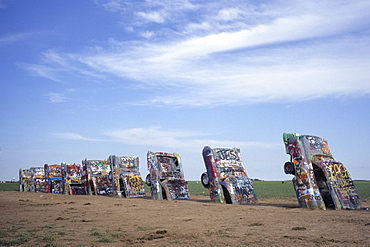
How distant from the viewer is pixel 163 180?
23.4 meters

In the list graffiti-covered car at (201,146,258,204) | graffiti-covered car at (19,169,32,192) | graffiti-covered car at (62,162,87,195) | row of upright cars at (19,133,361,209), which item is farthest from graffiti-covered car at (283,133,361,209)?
graffiti-covered car at (19,169,32,192)

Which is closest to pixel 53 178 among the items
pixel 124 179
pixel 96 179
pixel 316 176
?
pixel 96 179

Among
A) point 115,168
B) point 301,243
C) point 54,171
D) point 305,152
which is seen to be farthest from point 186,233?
point 54,171

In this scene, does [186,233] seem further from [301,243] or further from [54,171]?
[54,171]

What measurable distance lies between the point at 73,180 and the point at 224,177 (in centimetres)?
1676

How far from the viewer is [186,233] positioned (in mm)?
9508

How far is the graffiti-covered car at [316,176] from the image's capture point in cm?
1577

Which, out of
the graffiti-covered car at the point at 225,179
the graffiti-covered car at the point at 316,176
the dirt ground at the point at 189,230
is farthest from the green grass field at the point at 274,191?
the dirt ground at the point at 189,230

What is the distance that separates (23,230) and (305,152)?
11841 millimetres

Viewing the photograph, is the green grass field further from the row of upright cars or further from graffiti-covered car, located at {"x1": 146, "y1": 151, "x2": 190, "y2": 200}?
the row of upright cars

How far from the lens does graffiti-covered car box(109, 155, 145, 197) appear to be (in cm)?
2700

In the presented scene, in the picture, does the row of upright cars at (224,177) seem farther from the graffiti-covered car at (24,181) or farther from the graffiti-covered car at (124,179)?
the graffiti-covered car at (24,181)

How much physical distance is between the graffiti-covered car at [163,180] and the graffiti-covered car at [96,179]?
25.7ft

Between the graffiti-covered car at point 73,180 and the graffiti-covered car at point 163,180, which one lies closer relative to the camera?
the graffiti-covered car at point 163,180
